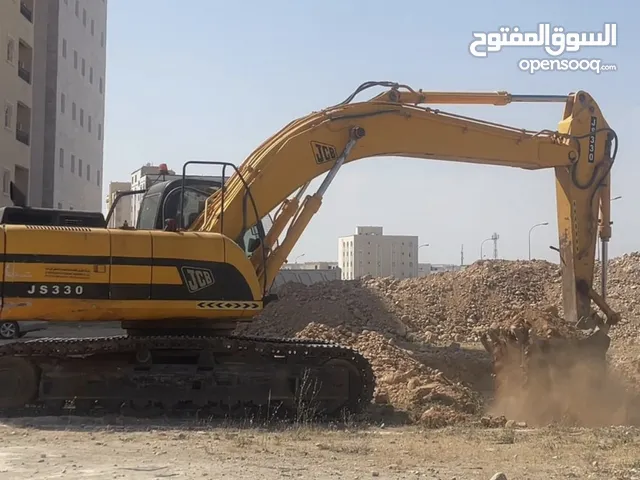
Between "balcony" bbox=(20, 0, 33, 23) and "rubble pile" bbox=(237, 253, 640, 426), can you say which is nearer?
"rubble pile" bbox=(237, 253, 640, 426)

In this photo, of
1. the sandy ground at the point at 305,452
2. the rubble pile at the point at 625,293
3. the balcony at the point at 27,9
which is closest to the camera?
the sandy ground at the point at 305,452

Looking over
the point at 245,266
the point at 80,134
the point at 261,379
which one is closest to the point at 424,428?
the point at 261,379

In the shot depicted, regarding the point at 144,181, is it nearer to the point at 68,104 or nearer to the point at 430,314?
the point at 430,314

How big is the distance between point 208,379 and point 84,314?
5.44ft

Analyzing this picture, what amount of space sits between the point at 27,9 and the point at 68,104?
7.33 meters

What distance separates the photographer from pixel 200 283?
1005cm

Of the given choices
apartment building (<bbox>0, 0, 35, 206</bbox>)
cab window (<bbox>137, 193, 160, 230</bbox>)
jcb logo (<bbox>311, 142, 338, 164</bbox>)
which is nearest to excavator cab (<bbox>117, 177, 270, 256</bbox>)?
cab window (<bbox>137, 193, 160, 230</bbox>)

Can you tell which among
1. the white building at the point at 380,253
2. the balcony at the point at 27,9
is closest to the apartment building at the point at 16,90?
the balcony at the point at 27,9

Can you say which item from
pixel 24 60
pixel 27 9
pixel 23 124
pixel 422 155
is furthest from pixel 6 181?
pixel 422 155

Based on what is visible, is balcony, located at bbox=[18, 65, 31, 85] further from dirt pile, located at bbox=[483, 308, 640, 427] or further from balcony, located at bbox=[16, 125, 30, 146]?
dirt pile, located at bbox=[483, 308, 640, 427]

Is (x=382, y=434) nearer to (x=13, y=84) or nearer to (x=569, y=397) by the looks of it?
(x=569, y=397)

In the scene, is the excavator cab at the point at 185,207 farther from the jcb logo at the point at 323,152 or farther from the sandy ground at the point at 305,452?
the sandy ground at the point at 305,452

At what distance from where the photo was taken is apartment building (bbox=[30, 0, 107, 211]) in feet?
121

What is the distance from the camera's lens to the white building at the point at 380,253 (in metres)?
84.5
